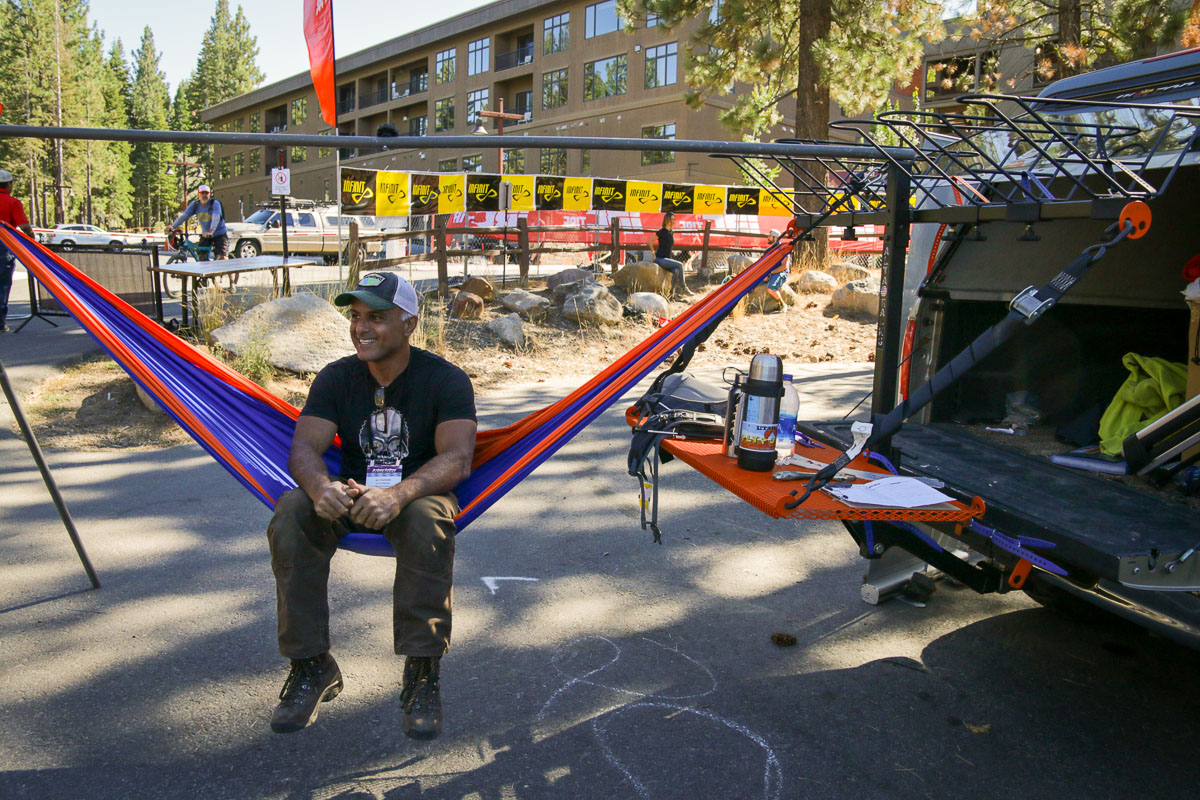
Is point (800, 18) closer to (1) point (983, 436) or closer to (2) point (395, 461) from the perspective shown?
(1) point (983, 436)

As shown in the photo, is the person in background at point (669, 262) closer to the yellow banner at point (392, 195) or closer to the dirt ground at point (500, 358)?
the dirt ground at point (500, 358)

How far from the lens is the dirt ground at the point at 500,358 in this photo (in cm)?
667

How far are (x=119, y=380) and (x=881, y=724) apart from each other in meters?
7.25

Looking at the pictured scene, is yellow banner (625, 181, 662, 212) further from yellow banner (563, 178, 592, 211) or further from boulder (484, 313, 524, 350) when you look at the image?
boulder (484, 313, 524, 350)

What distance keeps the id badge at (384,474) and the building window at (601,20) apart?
1550 inches

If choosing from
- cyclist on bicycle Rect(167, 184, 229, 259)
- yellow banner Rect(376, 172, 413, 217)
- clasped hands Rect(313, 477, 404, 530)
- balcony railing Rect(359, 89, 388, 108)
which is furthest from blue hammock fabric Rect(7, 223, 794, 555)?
balcony railing Rect(359, 89, 388, 108)

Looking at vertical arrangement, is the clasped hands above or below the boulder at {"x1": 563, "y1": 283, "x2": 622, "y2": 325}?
below

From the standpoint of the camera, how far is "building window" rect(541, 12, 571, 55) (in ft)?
134

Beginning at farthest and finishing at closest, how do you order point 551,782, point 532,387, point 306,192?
point 306,192, point 532,387, point 551,782

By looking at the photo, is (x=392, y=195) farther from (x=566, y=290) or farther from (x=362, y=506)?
(x=362, y=506)

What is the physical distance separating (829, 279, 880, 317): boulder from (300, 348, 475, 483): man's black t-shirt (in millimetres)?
10938

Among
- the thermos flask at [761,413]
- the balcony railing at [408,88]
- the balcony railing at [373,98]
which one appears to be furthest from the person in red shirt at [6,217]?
the balcony railing at [373,98]

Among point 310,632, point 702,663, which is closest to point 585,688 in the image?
point 702,663

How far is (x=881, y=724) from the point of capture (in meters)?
2.90
